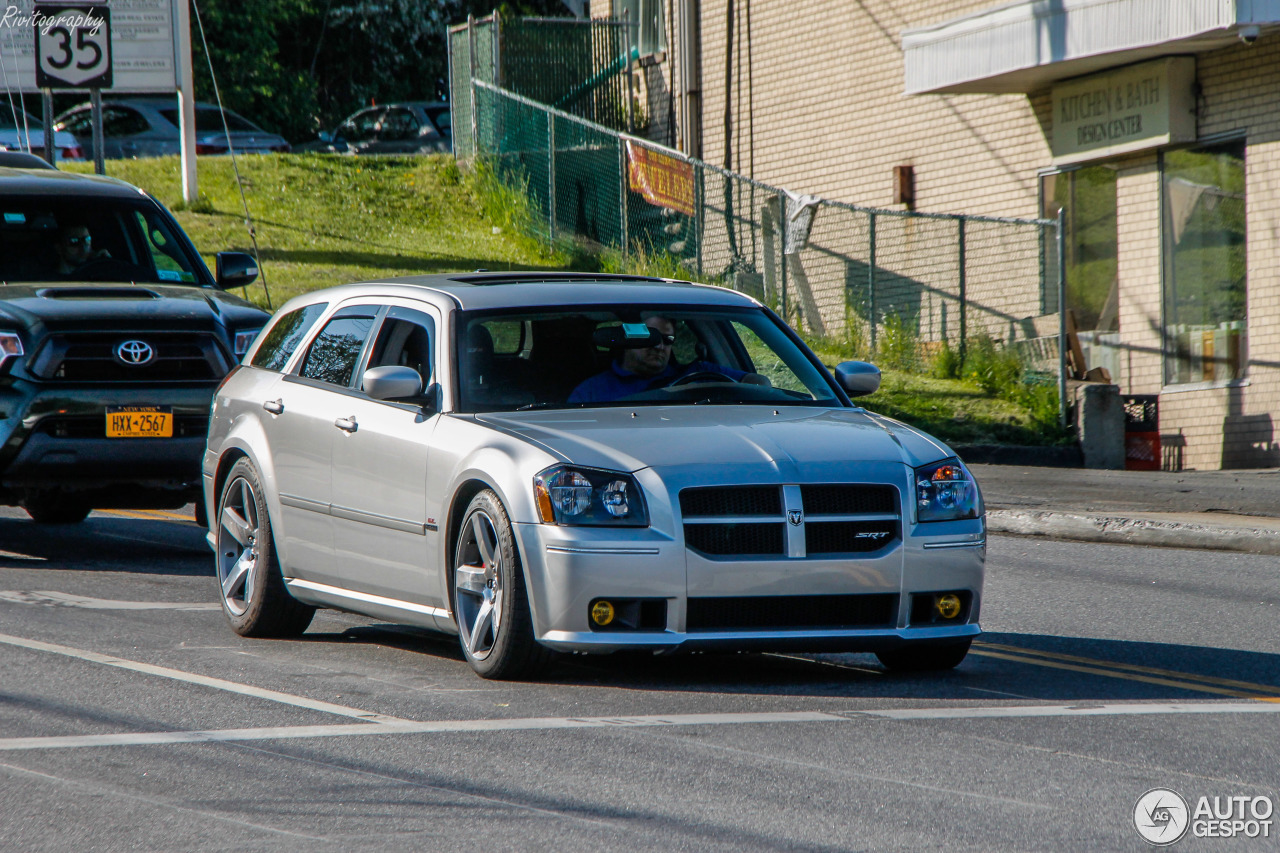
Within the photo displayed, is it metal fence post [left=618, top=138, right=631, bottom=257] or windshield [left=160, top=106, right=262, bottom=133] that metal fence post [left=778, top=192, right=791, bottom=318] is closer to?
metal fence post [left=618, top=138, right=631, bottom=257]

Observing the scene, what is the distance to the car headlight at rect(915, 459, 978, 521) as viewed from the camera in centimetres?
674

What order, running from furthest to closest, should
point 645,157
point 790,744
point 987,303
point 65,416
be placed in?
1. point 645,157
2. point 987,303
3. point 65,416
4. point 790,744

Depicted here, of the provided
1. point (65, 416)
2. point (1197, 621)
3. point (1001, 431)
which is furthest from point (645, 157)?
point (1197, 621)

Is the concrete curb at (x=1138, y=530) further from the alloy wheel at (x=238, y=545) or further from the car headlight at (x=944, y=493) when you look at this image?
the alloy wheel at (x=238, y=545)

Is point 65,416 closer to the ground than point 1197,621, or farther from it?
farther from it

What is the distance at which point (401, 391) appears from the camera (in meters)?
7.17

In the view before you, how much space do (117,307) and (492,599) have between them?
15.6ft

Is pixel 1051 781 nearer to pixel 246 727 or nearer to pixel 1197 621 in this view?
pixel 246 727

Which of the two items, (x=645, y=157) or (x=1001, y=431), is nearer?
(x=1001, y=431)

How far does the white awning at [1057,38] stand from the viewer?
16047 millimetres

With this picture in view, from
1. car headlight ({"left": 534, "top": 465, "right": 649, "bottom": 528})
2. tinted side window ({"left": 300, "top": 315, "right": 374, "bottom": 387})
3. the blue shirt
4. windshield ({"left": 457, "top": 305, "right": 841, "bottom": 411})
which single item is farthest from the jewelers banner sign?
car headlight ({"left": 534, "top": 465, "right": 649, "bottom": 528})

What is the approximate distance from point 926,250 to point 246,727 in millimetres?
14773

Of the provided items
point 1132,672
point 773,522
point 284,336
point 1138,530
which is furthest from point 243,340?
point 1138,530

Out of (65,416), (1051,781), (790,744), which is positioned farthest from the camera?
(65,416)
